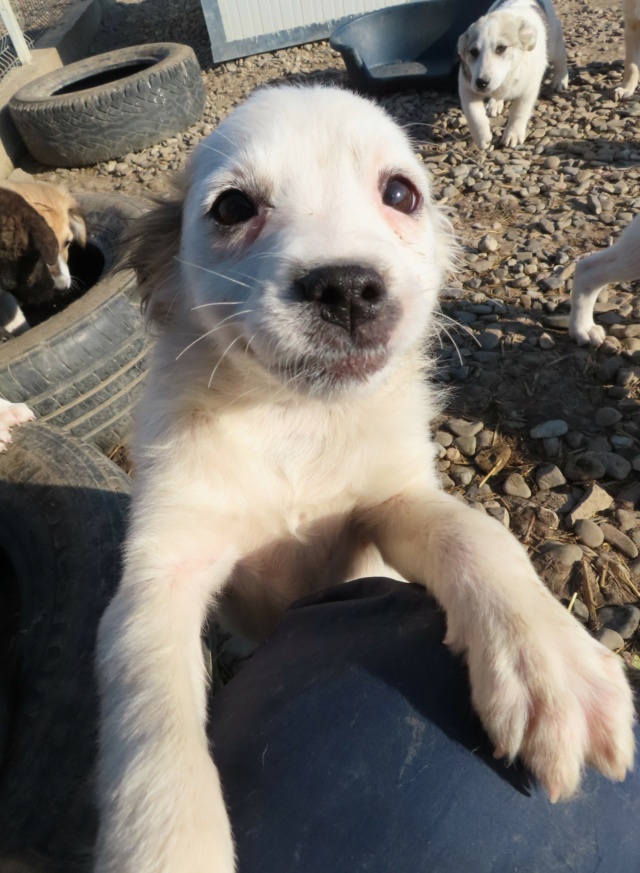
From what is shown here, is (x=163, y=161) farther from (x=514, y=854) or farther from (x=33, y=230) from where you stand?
(x=514, y=854)

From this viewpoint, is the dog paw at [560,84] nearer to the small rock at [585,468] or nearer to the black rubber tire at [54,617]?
the small rock at [585,468]

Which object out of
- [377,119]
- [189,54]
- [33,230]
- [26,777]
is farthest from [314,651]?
[189,54]

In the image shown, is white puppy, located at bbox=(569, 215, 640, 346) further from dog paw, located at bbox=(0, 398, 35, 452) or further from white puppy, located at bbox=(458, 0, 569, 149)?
white puppy, located at bbox=(458, 0, 569, 149)

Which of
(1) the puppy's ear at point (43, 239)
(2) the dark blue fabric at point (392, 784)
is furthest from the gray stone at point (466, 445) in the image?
(1) the puppy's ear at point (43, 239)

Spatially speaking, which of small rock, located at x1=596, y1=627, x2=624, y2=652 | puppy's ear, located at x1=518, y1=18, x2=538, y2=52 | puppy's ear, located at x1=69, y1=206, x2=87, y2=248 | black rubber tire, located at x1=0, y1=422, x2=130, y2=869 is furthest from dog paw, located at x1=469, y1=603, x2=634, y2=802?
puppy's ear, located at x1=518, y1=18, x2=538, y2=52

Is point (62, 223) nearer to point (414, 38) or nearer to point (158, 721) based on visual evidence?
point (158, 721)
